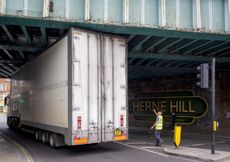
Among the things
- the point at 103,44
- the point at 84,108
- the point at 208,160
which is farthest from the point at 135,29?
the point at 208,160

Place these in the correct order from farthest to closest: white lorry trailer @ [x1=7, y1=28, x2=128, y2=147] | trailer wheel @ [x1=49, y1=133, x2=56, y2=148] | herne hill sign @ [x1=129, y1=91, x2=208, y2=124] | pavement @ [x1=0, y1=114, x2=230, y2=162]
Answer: herne hill sign @ [x1=129, y1=91, x2=208, y2=124]
trailer wheel @ [x1=49, y1=133, x2=56, y2=148]
white lorry trailer @ [x1=7, y1=28, x2=128, y2=147]
pavement @ [x1=0, y1=114, x2=230, y2=162]

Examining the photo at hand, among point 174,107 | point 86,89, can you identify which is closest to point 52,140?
point 86,89

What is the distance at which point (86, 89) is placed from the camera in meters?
12.0

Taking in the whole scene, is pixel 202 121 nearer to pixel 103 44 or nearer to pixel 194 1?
pixel 194 1

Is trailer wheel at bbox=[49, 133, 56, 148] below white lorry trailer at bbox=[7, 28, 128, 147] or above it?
→ below

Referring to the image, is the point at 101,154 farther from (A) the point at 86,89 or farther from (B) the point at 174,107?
(B) the point at 174,107

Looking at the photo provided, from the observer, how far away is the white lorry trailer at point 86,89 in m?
11.7

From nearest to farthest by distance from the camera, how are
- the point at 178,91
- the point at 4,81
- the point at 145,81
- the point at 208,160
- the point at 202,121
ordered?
the point at 208,160 < the point at 202,121 < the point at 178,91 < the point at 145,81 < the point at 4,81

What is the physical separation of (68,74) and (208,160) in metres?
5.94

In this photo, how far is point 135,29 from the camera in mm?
13469

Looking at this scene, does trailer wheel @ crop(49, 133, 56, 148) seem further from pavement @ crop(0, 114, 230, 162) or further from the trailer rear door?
the trailer rear door

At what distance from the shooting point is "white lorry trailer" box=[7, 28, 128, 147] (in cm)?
1171

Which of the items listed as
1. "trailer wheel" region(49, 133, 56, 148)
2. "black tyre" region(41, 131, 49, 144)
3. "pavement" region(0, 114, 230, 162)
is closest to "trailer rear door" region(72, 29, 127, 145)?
"pavement" region(0, 114, 230, 162)

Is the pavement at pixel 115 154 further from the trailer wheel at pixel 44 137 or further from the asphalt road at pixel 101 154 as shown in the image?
the trailer wheel at pixel 44 137
